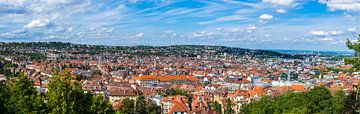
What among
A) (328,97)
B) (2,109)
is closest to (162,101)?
(328,97)

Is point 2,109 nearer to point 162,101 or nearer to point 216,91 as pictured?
point 162,101

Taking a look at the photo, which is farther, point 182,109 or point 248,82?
point 248,82

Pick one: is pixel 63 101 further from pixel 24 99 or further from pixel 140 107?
pixel 140 107

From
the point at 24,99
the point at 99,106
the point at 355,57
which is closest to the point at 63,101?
the point at 99,106

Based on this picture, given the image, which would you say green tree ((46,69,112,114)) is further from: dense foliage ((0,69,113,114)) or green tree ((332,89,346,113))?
green tree ((332,89,346,113))

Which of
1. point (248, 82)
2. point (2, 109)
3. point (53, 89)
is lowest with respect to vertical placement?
point (248, 82)

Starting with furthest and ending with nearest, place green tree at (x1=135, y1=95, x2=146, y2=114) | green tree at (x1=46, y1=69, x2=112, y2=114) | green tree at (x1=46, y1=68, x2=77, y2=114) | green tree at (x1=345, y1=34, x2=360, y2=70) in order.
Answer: green tree at (x1=135, y1=95, x2=146, y2=114)
green tree at (x1=345, y1=34, x2=360, y2=70)
green tree at (x1=46, y1=69, x2=112, y2=114)
green tree at (x1=46, y1=68, x2=77, y2=114)

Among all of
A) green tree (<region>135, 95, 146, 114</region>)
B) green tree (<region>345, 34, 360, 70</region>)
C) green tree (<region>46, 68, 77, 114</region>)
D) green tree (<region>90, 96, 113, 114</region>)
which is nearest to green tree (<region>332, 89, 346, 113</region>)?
green tree (<region>345, 34, 360, 70</region>)

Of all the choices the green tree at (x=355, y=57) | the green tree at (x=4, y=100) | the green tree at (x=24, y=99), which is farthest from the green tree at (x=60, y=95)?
the green tree at (x=355, y=57)

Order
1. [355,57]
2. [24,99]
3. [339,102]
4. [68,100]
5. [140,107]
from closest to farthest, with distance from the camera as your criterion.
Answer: [68,100] → [24,99] → [355,57] → [339,102] → [140,107]
